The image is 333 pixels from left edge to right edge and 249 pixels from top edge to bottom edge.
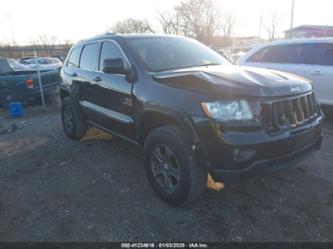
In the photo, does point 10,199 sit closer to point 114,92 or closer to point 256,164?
point 114,92

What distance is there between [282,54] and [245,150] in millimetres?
4663

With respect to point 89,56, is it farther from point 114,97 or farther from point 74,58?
point 114,97

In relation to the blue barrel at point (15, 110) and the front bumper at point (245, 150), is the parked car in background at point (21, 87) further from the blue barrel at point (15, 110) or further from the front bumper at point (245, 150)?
the front bumper at point (245, 150)

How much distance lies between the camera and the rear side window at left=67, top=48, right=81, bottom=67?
518 centimetres

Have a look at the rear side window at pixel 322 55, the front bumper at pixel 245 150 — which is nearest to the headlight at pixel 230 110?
the front bumper at pixel 245 150

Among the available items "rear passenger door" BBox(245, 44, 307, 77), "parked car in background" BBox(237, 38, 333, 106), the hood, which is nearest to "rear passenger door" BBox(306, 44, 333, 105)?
"parked car in background" BBox(237, 38, 333, 106)

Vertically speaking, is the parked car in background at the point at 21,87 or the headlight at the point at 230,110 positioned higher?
the headlight at the point at 230,110

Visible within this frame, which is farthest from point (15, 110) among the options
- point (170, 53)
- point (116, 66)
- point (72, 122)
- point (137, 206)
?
point (137, 206)

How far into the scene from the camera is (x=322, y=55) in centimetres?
584

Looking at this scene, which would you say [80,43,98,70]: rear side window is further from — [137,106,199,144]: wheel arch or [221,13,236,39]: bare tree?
[221,13,236,39]: bare tree

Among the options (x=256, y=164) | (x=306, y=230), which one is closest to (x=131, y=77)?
(x=256, y=164)

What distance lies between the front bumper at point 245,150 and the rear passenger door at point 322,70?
365cm

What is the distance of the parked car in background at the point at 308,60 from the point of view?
5.76 m

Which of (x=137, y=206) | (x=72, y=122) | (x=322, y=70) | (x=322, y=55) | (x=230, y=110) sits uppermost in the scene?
(x=322, y=55)
